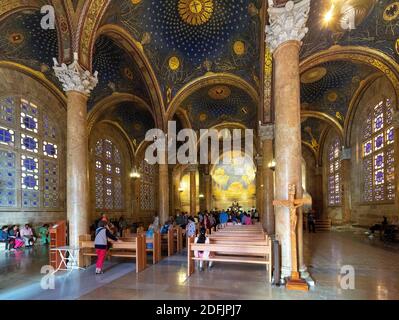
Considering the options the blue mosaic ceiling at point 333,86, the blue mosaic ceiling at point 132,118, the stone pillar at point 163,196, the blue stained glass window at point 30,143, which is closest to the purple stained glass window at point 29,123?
the blue stained glass window at point 30,143

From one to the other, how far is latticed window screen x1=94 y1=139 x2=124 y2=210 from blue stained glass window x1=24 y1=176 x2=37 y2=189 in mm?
4896

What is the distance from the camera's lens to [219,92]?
1831cm

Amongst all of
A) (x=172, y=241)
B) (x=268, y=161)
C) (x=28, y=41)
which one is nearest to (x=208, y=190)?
(x=268, y=161)

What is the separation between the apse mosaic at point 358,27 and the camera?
32.3 feet

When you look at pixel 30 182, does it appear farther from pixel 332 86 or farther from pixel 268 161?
pixel 332 86

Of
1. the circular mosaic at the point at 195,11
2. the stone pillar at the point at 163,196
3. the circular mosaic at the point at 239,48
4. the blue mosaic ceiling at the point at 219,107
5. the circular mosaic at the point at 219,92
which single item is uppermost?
the circular mosaic at the point at 195,11

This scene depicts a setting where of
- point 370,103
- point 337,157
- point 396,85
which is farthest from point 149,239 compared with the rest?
point 337,157

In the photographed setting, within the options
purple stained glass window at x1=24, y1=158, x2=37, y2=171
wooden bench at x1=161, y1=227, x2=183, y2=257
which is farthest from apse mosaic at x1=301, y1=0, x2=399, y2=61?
purple stained glass window at x1=24, y1=158, x2=37, y2=171

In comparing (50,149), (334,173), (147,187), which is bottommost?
(147,187)

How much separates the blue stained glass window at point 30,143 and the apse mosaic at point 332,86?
14313mm

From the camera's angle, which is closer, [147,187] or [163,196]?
[163,196]

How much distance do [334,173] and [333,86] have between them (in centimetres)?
733

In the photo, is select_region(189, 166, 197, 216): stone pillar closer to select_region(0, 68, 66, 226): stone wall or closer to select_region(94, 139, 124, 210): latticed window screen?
select_region(94, 139, 124, 210): latticed window screen

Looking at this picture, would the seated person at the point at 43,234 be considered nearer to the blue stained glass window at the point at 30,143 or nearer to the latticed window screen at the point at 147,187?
the blue stained glass window at the point at 30,143
